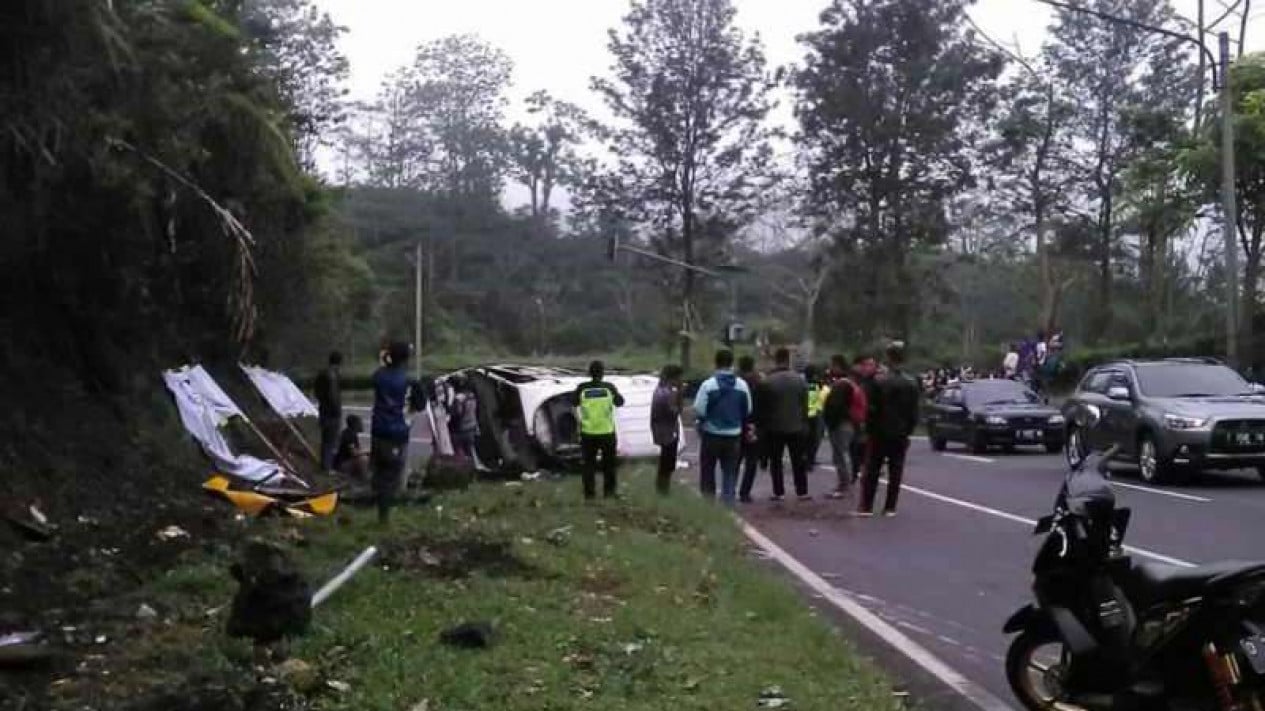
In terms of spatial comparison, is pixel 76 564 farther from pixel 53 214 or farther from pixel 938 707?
pixel 938 707

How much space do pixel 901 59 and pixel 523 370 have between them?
33785 millimetres

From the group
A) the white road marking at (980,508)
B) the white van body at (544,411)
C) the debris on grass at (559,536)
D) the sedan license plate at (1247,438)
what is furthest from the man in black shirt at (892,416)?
the white van body at (544,411)

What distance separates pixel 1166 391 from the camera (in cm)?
2012

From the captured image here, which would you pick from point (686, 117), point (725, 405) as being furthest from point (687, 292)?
point (725, 405)

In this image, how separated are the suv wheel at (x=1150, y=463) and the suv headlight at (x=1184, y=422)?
33cm

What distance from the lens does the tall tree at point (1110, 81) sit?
49844mm

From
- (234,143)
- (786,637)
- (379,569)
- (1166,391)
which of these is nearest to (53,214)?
(234,143)

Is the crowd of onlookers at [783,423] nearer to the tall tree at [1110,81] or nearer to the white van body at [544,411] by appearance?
the white van body at [544,411]

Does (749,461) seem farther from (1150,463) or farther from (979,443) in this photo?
(979,443)

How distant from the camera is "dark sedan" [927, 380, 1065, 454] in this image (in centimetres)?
2702

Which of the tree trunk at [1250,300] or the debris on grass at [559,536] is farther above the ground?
the tree trunk at [1250,300]

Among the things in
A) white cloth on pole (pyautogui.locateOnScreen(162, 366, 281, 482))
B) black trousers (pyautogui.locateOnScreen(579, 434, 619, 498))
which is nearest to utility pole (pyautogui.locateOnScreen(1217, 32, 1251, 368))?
black trousers (pyautogui.locateOnScreen(579, 434, 619, 498))

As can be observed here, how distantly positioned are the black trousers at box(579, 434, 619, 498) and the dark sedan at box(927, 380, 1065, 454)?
40.1ft

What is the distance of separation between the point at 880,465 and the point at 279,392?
14.2 m
